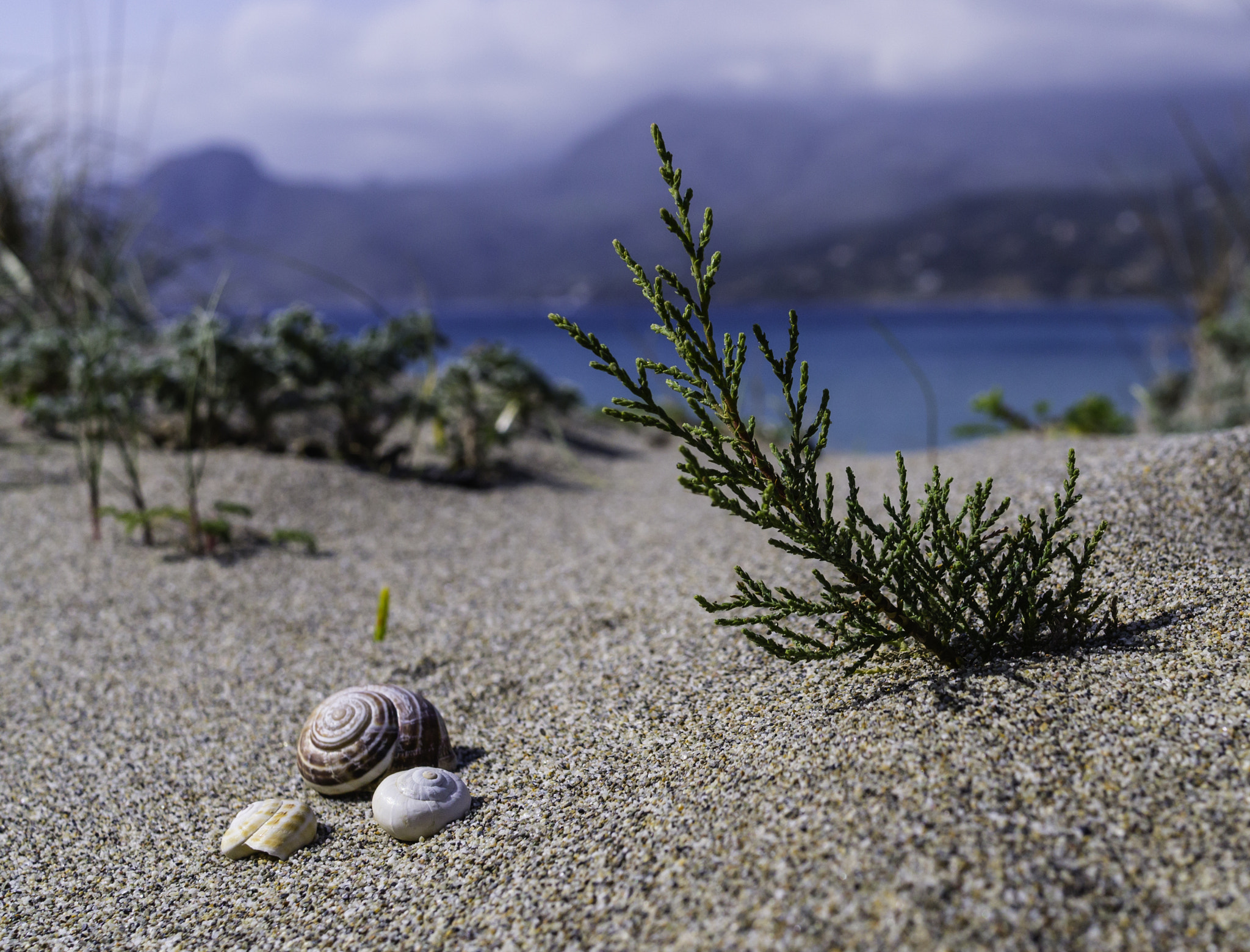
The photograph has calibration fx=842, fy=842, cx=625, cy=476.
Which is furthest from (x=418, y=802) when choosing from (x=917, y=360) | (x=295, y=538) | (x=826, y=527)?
(x=917, y=360)

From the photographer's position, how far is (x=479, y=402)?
640 cm

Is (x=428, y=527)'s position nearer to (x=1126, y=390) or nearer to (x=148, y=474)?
(x=148, y=474)

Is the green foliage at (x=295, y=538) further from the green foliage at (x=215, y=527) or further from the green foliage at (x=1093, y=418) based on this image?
the green foliage at (x=1093, y=418)

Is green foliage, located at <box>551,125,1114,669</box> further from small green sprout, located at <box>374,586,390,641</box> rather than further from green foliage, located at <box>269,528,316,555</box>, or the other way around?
green foliage, located at <box>269,528,316,555</box>

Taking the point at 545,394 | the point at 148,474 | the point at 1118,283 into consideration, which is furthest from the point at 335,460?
the point at 1118,283

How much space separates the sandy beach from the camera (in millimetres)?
1400

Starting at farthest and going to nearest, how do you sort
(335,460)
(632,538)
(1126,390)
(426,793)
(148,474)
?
(1126,390), (335,460), (148,474), (632,538), (426,793)

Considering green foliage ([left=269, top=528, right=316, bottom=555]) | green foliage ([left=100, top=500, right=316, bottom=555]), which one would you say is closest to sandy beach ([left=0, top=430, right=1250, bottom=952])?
green foliage ([left=100, top=500, right=316, bottom=555])

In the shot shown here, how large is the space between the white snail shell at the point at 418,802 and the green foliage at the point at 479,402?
12.8 feet

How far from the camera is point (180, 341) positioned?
5363mm

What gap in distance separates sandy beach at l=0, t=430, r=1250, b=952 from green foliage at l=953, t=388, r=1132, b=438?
2.14 metres

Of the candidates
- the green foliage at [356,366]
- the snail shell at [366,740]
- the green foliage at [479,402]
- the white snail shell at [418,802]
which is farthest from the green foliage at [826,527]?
the green foliage at [479,402]

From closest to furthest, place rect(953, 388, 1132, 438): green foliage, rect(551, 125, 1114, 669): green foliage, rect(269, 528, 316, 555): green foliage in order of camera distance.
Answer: rect(551, 125, 1114, 669): green foliage, rect(269, 528, 316, 555): green foliage, rect(953, 388, 1132, 438): green foliage

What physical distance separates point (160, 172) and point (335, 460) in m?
3.50
